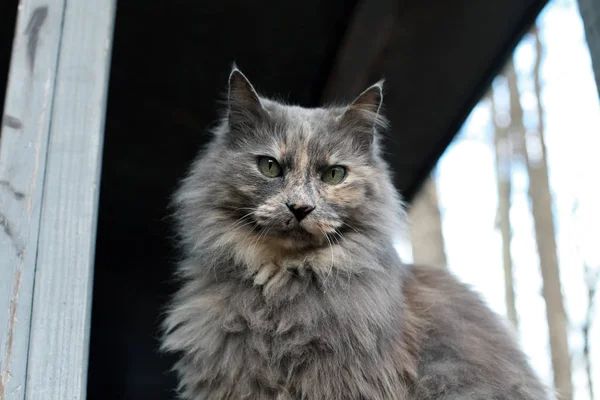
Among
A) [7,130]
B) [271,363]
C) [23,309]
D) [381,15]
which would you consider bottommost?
[271,363]

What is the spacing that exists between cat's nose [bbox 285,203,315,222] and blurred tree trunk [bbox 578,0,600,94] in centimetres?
79

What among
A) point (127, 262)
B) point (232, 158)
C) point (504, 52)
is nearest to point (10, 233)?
point (232, 158)

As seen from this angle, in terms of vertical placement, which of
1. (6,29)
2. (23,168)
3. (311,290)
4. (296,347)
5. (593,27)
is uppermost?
(6,29)

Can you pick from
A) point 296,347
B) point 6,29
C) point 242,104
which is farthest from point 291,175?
point 6,29

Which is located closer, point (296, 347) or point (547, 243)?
point (296, 347)

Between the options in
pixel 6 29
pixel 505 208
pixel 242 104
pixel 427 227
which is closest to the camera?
pixel 242 104

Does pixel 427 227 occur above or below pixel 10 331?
above

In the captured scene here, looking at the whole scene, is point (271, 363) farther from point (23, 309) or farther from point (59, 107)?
point (59, 107)

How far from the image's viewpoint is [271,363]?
1616 mm

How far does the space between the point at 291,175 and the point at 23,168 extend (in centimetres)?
72

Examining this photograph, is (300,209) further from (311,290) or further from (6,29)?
(6,29)

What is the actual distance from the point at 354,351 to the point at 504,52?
5.13 feet

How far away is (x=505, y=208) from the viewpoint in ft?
15.3

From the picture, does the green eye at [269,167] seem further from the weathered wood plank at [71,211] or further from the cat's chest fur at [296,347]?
the weathered wood plank at [71,211]
